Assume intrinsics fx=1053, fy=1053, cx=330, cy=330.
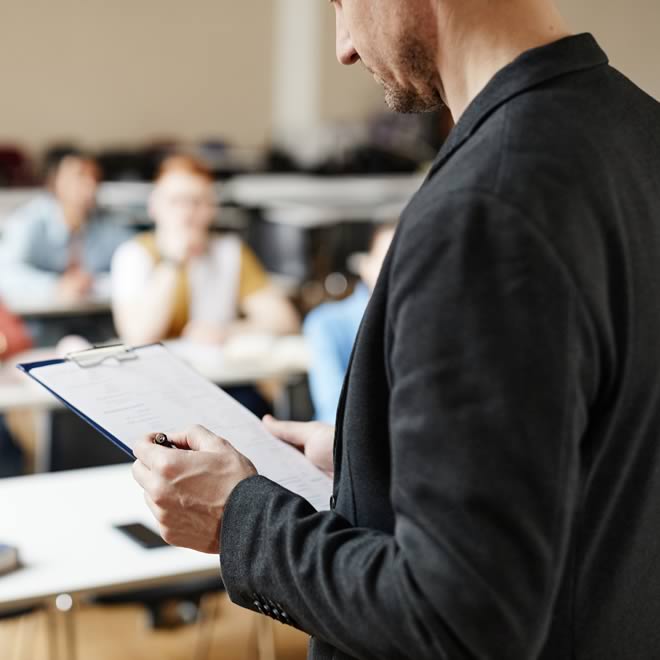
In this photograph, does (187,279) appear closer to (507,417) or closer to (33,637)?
(33,637)

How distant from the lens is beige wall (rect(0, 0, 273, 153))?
1093 cm

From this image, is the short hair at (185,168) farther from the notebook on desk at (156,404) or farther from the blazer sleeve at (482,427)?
the blazer sleeve at (482,427)

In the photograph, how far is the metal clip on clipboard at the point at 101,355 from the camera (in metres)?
1.25

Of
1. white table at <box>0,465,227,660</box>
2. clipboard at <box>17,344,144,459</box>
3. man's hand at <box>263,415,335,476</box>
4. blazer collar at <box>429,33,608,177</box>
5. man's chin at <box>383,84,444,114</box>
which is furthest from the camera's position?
white table at <box>0,465,227,660</box>

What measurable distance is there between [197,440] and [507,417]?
0.39m

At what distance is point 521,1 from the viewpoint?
93 centimetres

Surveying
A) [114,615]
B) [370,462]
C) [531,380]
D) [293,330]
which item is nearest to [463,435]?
[531,380]

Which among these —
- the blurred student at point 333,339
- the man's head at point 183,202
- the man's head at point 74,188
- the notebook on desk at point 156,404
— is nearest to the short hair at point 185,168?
the man's head at point 183,202

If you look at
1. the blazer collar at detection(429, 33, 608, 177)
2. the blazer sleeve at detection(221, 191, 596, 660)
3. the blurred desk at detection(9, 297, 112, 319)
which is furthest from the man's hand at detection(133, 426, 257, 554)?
the blurred desk at detection(9, 297, 112, 319)

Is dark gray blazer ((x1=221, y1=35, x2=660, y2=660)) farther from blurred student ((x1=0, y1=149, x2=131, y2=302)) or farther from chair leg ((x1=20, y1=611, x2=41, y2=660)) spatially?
blurred student ((x1=0, y1=149, x2=131, y2=302))

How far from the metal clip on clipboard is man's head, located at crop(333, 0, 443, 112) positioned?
1.58ft

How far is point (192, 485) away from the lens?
1.01 metres

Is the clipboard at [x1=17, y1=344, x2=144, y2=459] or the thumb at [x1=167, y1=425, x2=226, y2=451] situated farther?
the clipboard at [x1=17, y1=344, x2=144, y2=459]

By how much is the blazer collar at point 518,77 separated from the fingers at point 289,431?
539 millimetres
